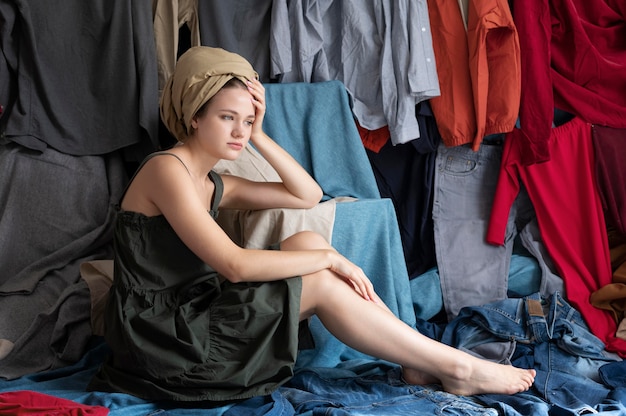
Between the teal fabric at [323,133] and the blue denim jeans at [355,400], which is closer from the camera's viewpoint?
the blue denim jeans at [355,400]

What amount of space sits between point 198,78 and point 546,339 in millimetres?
1389

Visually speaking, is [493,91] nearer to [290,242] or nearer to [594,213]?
[594,213]

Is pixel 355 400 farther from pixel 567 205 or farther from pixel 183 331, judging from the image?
pixel 567 205

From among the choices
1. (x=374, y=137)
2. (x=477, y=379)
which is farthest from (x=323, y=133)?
(x=477, y=379)

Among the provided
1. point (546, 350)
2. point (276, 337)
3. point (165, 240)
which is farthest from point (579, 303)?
point (165, 240)

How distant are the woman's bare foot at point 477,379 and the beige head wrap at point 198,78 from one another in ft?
3.05

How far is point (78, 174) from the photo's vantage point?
2.52 meters

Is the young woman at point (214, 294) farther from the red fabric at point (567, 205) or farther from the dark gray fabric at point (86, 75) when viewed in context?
the red fabric at point (567, 205)

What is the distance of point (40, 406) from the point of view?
1641 mm

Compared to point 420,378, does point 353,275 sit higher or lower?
higher

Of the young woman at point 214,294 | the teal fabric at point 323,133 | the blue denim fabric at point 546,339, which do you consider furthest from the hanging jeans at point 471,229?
the young woman at point 214,294

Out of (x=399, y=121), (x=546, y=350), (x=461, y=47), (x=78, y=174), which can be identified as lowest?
(x=546, y=350)

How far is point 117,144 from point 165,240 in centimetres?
77

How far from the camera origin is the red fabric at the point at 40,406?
5.29ft
